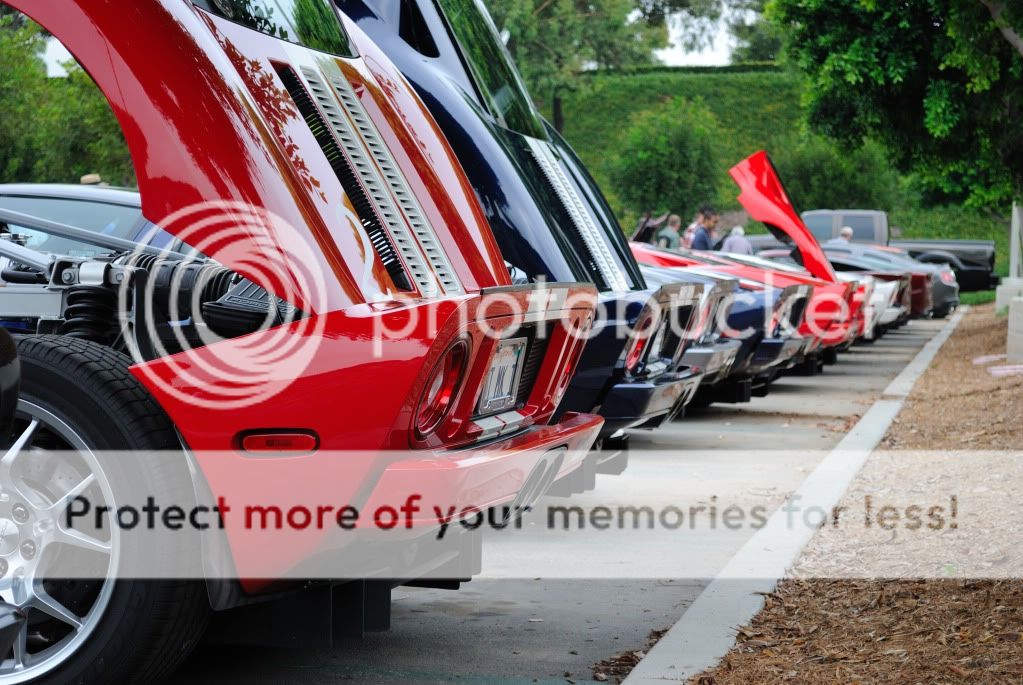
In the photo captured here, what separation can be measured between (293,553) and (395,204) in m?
1.10

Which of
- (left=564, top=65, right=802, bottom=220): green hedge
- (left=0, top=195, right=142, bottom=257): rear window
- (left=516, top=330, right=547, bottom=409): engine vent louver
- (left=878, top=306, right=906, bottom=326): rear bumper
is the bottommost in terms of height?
(left=878, top=306, right=906, bottom=326): rear bumper

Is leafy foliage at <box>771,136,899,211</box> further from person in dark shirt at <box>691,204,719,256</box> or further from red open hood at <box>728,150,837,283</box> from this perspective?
red open hood at <box>728,150,837,283</box>

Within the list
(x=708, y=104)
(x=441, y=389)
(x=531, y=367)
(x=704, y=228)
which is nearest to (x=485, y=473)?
(x=441, y=389)

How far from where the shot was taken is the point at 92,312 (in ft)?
14.6

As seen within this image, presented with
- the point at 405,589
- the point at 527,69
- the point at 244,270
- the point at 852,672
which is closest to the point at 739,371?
the point at 405,589

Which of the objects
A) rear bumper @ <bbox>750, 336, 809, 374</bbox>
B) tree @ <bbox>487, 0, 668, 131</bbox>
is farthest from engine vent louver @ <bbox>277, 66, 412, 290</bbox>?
tree @ <bbox>487, 0, 668, 131</bbox>

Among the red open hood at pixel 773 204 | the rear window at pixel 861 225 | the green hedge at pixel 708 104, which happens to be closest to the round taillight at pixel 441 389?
the red open hood at pixel 773 204

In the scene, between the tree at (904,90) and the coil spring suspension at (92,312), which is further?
the tree at (904,90)

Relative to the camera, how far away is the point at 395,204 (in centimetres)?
423

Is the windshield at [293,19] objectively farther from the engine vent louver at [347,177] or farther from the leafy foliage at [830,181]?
the leafy foliage at [830,181]

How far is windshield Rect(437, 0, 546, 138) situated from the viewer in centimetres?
630

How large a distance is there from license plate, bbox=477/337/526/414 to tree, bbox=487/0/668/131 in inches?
1309

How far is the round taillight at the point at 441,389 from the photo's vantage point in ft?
12.4

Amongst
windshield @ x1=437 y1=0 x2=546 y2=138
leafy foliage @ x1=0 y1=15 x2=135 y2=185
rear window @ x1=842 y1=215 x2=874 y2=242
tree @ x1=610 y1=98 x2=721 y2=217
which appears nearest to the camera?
windshield @ x1=437 y1=0 x2=546 y2=138
